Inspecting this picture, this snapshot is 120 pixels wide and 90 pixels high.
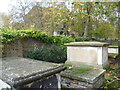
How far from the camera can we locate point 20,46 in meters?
4.92

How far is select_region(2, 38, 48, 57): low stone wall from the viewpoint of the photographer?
413cm

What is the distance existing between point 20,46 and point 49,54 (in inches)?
64.6

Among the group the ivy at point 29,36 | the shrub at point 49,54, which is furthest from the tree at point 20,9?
the shrub at point 49,54

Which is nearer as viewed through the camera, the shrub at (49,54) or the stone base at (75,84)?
the stone base at (75,84)

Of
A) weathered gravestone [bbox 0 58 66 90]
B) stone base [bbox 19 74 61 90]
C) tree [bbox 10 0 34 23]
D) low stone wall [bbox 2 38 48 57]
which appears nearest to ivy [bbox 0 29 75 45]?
low stone wall [bbox 2 38 48 57]

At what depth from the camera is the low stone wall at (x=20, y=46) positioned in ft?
13.5

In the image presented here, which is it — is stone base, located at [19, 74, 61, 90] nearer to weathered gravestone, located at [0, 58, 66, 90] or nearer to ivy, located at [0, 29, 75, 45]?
weathered gravestone, located at [0, 58, 66, 90]

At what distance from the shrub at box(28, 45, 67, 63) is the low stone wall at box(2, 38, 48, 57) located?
359 mm

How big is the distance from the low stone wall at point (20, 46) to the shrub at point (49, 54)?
0.36 metres

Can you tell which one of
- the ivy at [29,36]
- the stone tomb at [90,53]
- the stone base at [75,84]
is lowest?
the stone base at [75,84]

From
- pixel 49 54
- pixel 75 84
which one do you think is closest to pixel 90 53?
pixel 75 84

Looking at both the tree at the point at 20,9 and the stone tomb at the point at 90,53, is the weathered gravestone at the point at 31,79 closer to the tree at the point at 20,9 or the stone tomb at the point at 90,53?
the stone tomb at the point at 90,53

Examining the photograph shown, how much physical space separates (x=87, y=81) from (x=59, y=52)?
3.85 m

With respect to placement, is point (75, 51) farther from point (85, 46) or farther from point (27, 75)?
point (27, 75)
